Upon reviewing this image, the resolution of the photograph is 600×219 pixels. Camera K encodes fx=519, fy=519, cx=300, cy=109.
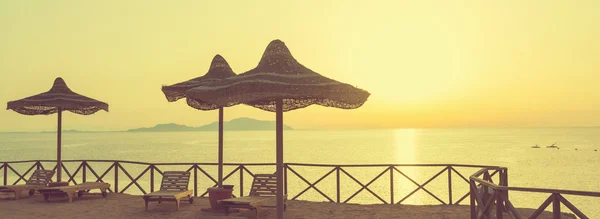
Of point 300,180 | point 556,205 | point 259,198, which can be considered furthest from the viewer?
point 300,180

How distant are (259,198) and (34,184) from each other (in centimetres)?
686

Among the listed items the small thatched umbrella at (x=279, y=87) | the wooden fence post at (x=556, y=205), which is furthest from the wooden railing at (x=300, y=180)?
the wooden fence post at (x=556, y=205)

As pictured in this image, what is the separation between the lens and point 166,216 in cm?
1018

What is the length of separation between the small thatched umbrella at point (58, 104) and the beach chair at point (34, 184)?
331mm

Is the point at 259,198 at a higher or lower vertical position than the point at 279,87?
lower

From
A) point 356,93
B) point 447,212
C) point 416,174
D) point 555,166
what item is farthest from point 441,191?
point 356,93

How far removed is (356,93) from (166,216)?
191 inches

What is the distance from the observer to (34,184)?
13.4 meters

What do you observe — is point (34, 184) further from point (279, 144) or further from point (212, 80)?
point (279, 144)

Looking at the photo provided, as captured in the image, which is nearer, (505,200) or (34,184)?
(505,200)

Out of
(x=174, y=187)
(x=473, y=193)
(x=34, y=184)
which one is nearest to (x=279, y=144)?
(x=473, y=193)

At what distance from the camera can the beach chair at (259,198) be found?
9.59 metres

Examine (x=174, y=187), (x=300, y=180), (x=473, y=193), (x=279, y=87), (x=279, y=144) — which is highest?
(x=279, y=87)

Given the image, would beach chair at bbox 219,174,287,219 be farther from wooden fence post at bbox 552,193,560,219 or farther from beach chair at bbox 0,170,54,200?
beach chair at bbox 0,170,54,200
